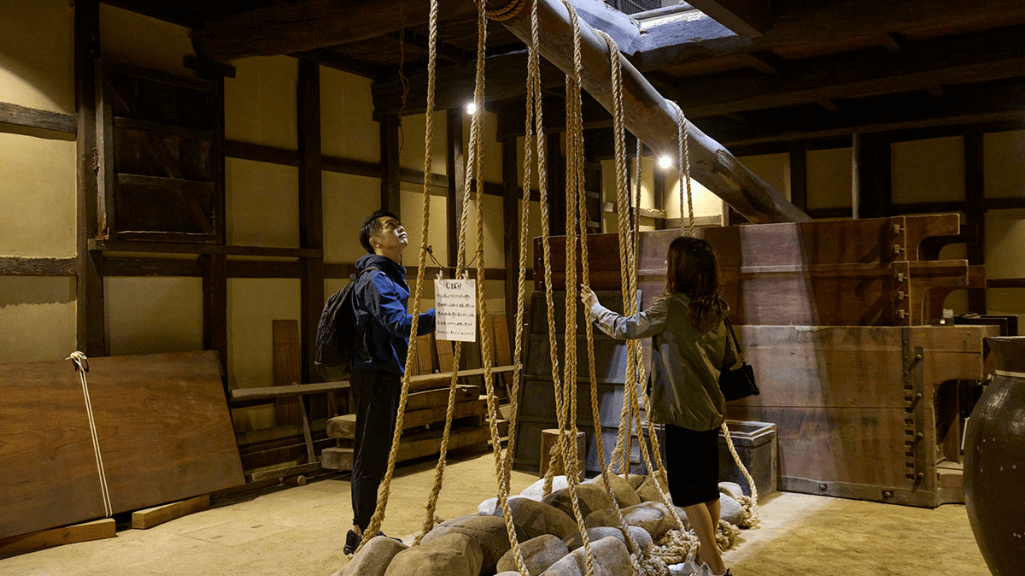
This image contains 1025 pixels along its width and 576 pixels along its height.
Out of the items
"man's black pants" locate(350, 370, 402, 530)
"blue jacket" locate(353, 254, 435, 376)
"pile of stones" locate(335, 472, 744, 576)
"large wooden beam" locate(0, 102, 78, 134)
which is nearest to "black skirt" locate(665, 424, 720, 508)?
"pile of stones" locate(335, 472, 744, 576)

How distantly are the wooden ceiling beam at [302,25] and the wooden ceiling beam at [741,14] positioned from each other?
1.47 m

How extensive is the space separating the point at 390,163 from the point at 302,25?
5.96 feet

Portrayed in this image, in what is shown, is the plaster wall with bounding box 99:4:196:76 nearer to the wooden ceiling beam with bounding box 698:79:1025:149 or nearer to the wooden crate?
the wooden crate

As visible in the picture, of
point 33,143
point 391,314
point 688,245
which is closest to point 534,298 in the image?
point 391,314

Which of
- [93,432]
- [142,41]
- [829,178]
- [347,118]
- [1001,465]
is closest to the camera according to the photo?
[1001,465]

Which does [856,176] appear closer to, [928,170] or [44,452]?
[928,170]

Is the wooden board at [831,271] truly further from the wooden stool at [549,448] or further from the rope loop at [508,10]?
the rope loop at [508,10]

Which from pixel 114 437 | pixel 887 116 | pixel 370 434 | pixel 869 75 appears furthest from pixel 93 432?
pixel 887 116

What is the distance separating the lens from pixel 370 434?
141 inches

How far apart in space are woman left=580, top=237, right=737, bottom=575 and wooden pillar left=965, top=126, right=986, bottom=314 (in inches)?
255

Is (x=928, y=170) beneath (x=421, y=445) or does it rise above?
above

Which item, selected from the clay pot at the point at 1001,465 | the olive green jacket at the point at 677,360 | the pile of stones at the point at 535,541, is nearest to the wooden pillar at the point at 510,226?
the pile of stones at the point at 535,541

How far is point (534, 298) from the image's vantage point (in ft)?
18.1

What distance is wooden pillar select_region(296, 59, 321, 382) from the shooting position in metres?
5.91
